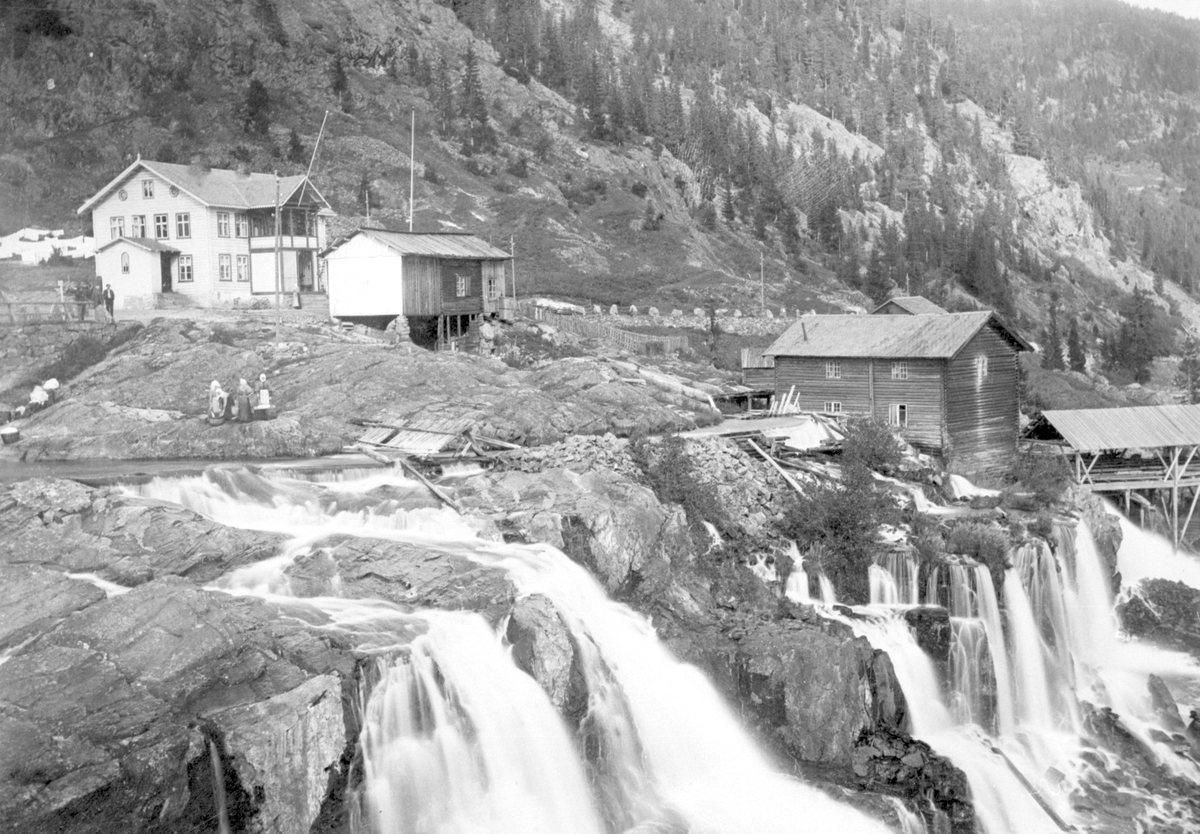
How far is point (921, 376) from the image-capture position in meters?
41.9

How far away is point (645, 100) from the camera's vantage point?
118688mm

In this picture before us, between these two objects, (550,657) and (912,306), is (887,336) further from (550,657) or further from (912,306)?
(550,657)

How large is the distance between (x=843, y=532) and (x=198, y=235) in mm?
32828

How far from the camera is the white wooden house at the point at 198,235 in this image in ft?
159

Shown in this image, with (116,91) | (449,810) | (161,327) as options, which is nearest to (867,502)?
(449,810)

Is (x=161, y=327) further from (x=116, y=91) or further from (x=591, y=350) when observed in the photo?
(x=116, y=91)

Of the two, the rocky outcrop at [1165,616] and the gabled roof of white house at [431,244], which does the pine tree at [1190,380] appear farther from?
the gabled roof of white house at [431,244]

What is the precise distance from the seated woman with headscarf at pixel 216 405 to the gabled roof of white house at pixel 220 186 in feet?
57.0

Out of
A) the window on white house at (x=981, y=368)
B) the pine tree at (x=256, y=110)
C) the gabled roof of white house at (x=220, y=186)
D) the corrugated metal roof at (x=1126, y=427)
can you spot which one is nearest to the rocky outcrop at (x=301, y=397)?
the gabled roof of white house at (x=220, y=186)

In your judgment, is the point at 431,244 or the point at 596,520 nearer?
the point at 596,520

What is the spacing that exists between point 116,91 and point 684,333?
45.0 metres

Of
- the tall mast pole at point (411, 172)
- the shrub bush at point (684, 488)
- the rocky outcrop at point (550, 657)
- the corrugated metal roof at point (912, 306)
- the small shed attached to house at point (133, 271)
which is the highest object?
the tall mast pole at point (411, 172)

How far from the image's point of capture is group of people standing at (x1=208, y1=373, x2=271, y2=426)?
111 feet

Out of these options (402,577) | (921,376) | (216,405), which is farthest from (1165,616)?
(216,405)
